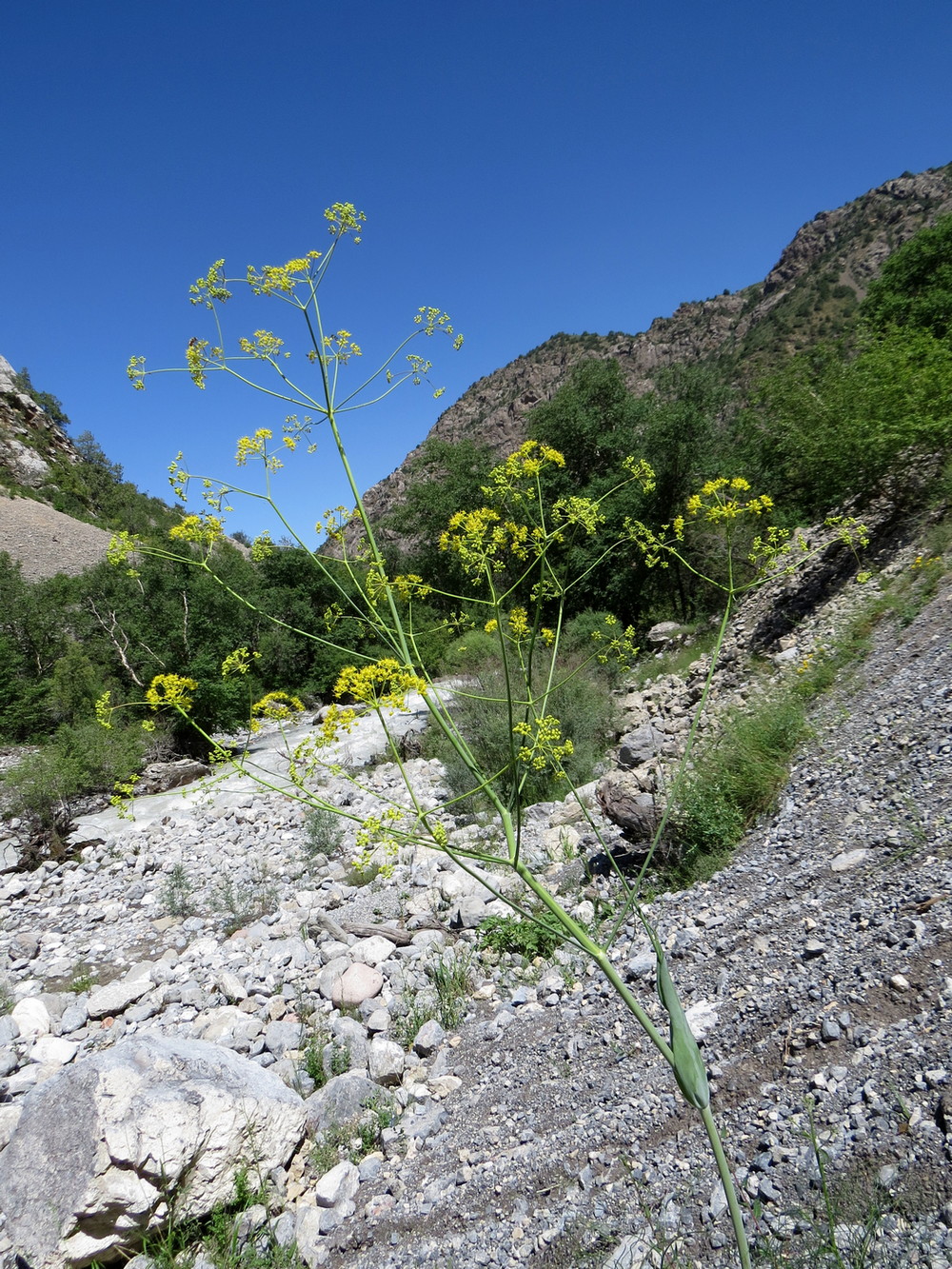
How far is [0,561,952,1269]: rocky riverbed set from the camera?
2053mm

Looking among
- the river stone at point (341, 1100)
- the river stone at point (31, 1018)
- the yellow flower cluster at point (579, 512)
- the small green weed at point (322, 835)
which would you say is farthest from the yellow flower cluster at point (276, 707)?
the small green weed at point (322, 835)

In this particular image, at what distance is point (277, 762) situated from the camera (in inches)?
521

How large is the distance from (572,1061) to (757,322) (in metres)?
66.7

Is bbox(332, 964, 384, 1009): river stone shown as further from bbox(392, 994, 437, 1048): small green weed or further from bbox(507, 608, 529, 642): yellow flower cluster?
bbox(507, 608, 529, 642): yellow flower cluster

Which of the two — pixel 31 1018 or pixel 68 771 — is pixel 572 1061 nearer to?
pixel 31 1018

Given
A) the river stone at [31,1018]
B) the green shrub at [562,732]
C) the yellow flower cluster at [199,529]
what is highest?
the yellow flower cluster at [199,529]

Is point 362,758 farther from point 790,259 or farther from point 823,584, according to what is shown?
point 790,259

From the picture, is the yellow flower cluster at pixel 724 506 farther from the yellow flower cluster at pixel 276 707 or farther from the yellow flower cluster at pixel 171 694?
the yellow flower cluster at pixel 171 694

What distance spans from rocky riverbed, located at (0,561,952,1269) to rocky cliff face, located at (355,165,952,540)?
2162 cm

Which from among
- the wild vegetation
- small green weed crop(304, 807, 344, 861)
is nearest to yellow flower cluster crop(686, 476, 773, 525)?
the wild vegetation

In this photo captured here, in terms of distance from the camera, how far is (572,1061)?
10.4ft

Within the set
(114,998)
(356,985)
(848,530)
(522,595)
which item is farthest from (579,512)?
(522,595)

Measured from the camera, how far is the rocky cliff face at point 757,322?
48.2m

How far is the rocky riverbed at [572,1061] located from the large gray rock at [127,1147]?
0.04 ft
